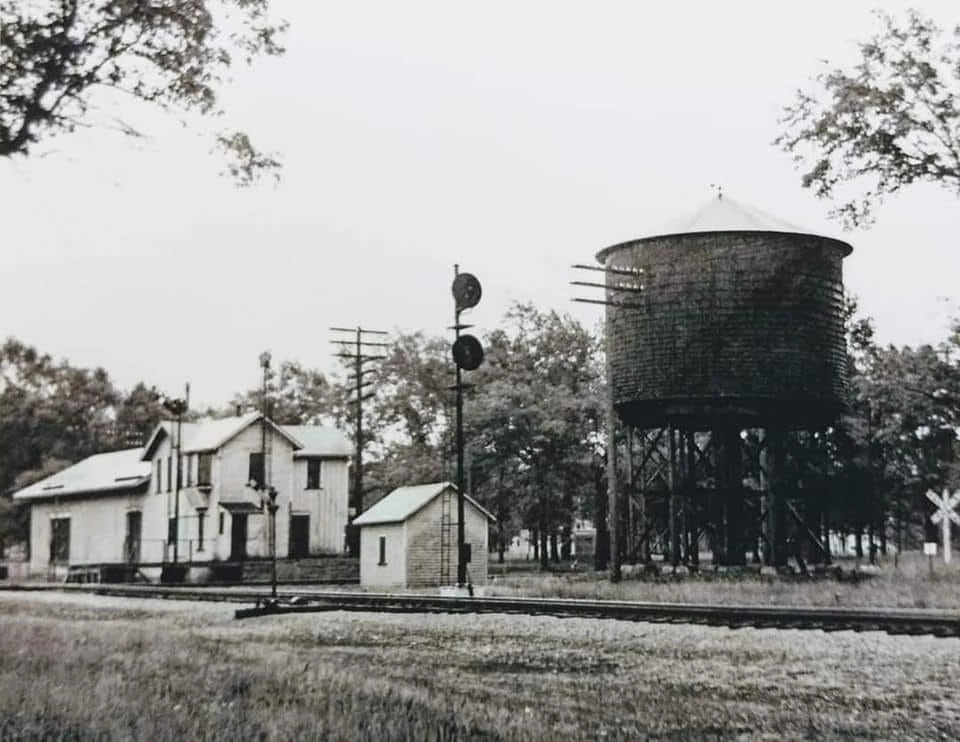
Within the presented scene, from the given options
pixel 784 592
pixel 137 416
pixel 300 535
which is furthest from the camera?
pixel 300 535

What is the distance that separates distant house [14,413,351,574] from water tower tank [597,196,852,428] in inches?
621

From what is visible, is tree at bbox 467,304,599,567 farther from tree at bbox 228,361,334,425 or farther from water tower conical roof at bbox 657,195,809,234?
water tower conical roof at bbox 657,195,809,234

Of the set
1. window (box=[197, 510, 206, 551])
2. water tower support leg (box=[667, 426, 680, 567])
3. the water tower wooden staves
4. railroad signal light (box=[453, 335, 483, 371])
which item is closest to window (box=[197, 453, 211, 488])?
window (box=[197, 510, 206, 551])

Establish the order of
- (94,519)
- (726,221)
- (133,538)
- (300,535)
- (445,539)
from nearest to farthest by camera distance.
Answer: (726,221) < (445,539) < (133,538) < (94,519) < (300,535)

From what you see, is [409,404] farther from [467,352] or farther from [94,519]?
[467,352]

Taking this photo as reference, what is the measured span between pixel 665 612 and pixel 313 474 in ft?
92.8

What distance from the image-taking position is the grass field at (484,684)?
7.46 metres

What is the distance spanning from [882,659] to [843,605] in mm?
7317

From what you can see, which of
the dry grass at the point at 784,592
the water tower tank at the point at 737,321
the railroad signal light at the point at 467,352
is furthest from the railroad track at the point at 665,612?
the water tower tank at the point at 737,321

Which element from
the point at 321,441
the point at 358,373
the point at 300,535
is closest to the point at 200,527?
the point at 300,535

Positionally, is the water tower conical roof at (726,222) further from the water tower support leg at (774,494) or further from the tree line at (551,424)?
the tree line at (551,424)

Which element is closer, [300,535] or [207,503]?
[207,503]

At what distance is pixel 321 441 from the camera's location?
4234 cm

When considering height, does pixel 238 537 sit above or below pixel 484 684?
above
